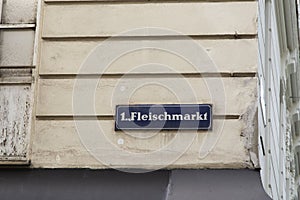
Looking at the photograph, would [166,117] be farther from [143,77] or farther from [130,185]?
[130,185]

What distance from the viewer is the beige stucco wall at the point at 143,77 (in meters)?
6.08

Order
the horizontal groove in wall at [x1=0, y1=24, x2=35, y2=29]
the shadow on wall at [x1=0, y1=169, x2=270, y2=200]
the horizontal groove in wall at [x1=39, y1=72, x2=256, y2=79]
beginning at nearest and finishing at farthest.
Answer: the shadow on wall at [x1=0, y1=169, x2=270, y2=200]
the horizontal groove in wall at [x1=39, y1=72, x2=256, y2=79]
the horizontal groove in wall at [x1=0, y1=24, x2=35, y2=29]

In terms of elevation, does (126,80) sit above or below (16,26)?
below

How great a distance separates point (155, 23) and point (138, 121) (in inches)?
39.1

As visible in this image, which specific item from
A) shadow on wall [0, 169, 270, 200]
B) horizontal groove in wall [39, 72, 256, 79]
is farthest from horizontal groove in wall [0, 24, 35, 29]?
shadow on wall [0, 169, 270, 200]

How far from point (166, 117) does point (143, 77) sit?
470mm

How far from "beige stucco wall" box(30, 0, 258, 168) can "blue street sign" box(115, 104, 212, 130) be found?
0.21ft

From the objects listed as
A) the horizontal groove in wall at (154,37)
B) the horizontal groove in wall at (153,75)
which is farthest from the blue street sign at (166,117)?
the horizontal groove in wall at (154,37)

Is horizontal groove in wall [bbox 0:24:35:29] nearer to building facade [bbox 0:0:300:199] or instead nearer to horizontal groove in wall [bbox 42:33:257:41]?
building facade [bbox 0:0:300:199]

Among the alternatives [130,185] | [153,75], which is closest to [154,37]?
[153,75]

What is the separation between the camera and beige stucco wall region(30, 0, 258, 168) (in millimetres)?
6082

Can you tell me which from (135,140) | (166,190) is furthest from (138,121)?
(166,190)

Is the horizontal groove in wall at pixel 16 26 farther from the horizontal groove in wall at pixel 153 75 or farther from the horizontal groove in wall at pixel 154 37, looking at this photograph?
the horizontal groove in wall at pixel 153 75

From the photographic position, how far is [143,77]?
6344mm
